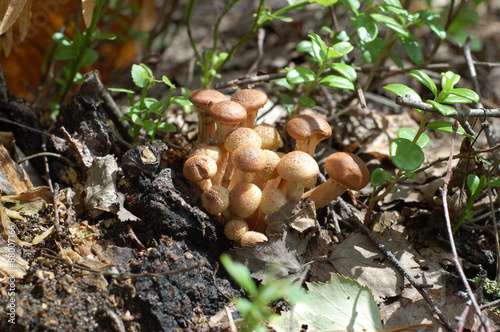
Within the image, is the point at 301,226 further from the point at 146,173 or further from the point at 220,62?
the point at 220,62

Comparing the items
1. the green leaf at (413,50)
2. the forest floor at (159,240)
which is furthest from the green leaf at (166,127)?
the green leaf at (413,50)

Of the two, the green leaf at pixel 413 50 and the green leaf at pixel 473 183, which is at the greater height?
the green leaf at pixel 413 50

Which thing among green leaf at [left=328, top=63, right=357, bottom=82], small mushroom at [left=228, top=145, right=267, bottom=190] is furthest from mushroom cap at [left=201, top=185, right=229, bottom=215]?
green leaf at [left=328, top=63, right=357, bottom=82]

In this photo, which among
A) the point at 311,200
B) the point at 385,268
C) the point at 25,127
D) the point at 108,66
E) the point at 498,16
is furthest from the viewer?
the point at 498,16

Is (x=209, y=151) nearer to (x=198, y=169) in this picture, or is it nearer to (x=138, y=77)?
(x=198, y=169)

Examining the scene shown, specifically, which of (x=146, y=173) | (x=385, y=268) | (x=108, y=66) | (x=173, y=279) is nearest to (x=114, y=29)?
(x=108, y=66)

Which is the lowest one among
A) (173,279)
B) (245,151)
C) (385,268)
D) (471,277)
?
(471,277)

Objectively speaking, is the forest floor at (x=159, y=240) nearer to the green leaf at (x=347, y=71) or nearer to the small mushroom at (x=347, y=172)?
the small mushroom at (x=347, y=172)
